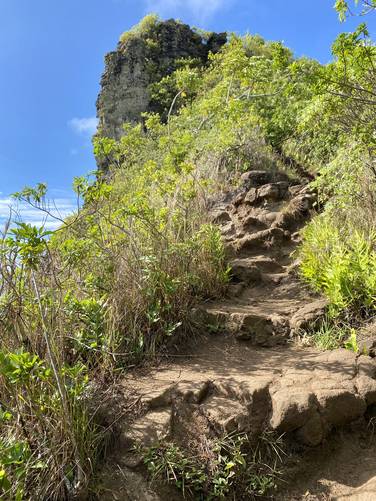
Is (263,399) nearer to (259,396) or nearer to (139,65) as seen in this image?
(259,396)

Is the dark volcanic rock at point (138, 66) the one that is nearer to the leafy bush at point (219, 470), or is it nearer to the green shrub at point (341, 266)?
the green shrub at point (341, 266)

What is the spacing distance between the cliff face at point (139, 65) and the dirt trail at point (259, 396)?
53.4 feet

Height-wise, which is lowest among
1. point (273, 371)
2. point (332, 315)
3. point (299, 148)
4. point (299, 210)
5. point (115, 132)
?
point (273, 371)

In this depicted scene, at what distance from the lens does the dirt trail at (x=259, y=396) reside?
2.32 metres

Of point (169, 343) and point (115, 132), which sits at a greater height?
point (115, 132)

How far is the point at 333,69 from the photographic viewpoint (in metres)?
3.88

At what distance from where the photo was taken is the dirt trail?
7.61 ft

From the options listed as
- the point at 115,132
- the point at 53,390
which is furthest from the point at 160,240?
the point at 115,132

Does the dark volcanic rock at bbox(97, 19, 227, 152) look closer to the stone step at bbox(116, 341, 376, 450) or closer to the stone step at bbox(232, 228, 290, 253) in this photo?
the stone step at bbox(232, 228, 290, 253)

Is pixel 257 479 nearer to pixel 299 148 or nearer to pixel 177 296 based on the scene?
pixel 177 296

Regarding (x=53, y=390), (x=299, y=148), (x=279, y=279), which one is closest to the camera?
(x=53, y=390)

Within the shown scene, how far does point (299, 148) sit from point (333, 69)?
16.9ft

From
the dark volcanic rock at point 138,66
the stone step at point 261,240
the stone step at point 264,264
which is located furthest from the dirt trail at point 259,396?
the dark volcanic rock at point 138,66

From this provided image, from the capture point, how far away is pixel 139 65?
19.4m
